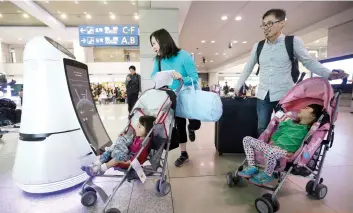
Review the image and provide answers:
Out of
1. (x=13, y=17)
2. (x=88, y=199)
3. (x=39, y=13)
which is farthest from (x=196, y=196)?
(x=13, y=17)

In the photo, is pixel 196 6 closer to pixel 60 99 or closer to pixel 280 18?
pixel 280 18

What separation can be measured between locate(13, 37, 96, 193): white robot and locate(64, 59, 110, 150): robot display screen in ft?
0.40

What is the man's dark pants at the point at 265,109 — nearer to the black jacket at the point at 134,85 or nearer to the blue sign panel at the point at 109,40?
the black jacket at the point at 134,85

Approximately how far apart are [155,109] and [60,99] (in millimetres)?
780

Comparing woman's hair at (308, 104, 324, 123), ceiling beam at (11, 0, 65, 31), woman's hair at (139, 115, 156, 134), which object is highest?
ceiling beam at (11, 0, 65, 31)

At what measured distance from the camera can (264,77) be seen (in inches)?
68.6

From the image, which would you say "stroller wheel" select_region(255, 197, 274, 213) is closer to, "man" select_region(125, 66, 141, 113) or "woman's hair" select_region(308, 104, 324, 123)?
"woman's hair" select_region(308, 104, 324, 123)

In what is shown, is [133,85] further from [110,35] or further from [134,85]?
[110,35]

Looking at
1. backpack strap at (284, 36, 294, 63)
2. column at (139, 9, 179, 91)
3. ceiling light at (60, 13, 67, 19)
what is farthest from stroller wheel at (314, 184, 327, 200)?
ceiling light at (60, 13, 67, 19)

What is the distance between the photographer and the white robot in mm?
1488

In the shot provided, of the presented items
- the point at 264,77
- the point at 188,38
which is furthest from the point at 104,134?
the point at 188,38

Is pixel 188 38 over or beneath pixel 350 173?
over

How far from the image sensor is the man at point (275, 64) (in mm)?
1542

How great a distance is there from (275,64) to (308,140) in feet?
2.20
